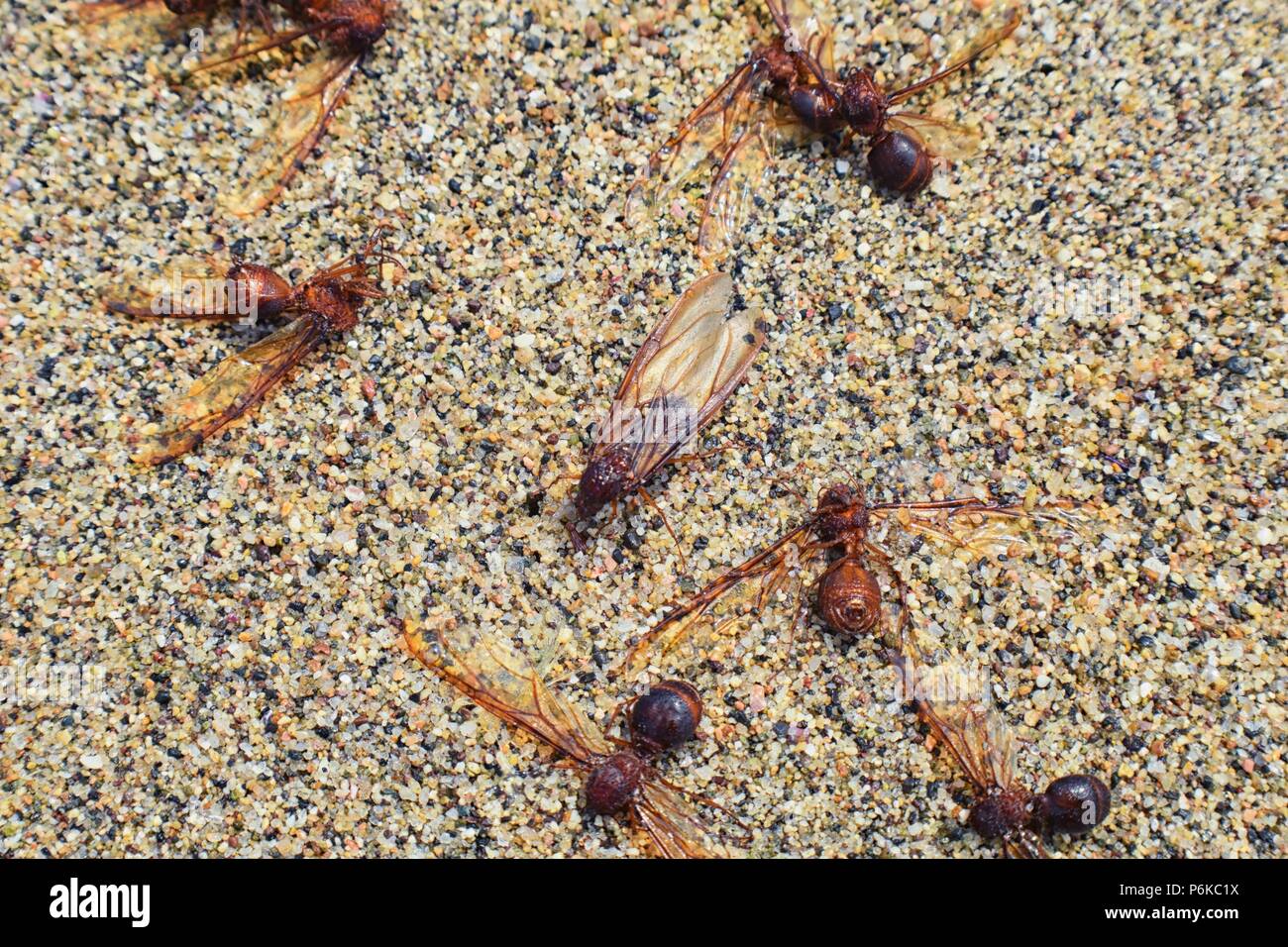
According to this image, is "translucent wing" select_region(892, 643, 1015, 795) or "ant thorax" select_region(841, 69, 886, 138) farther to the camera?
"ant thorax" select_region(841, 69, 886, 138)

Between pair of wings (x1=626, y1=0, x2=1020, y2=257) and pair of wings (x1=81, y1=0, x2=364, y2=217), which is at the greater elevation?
pair of wings (x1=626, y1=0, x2=1020, y2=257)

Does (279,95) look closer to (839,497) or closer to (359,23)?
(359,23)

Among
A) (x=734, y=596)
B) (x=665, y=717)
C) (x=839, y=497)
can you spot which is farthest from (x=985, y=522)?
(x=665, y=717)

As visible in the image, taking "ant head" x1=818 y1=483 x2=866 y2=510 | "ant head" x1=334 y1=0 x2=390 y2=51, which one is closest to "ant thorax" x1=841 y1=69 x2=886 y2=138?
"ant head" x1=818 y1=483 x2=866 y2=510

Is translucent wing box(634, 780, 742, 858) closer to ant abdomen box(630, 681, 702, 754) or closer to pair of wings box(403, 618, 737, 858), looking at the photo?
pair of wings box(403, 618, 737, 858)

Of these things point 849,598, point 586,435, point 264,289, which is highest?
point 849,598

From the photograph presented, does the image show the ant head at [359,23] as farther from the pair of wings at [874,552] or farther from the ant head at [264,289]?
the pair of wings at [874,552]

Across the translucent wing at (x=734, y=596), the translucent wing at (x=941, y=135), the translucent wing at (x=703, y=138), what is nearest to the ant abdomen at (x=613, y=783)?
the translucent wing at (x=734, y=596)
